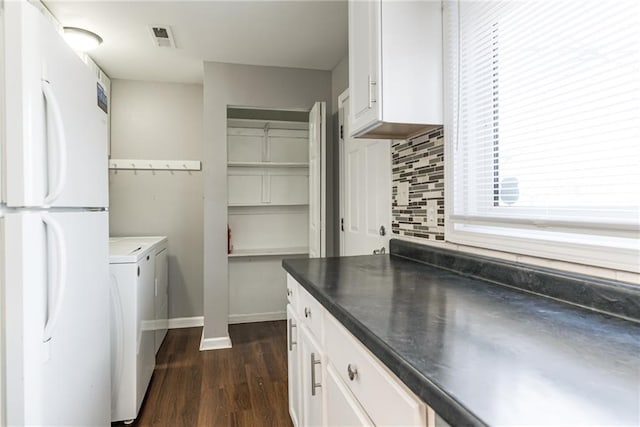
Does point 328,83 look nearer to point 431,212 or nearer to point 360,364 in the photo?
point 431,212

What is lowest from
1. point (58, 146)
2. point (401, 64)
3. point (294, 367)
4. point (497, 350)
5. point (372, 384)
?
point (294, 367)

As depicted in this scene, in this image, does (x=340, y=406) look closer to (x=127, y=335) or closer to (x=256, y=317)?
(x=127, y=335)

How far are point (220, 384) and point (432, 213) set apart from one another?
1.84m

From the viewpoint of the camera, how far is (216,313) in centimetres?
311

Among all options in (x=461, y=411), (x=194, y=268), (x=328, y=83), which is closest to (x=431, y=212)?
(x=461, y=411)

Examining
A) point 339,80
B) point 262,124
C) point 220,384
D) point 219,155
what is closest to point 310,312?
point 220,384

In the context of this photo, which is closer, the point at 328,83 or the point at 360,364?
the point at 360,364

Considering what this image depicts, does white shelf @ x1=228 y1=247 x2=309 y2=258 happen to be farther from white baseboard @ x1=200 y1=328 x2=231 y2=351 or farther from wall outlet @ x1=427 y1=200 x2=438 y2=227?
wall outlet @ x1=427 y1=200 x2=438 y2=227

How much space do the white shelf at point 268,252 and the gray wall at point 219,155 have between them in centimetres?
49

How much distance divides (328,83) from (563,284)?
273cm

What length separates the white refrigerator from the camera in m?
1.06

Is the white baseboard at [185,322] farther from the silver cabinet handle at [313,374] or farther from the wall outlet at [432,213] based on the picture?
the wall outlet at [432,213]

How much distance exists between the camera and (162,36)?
2.59 metres

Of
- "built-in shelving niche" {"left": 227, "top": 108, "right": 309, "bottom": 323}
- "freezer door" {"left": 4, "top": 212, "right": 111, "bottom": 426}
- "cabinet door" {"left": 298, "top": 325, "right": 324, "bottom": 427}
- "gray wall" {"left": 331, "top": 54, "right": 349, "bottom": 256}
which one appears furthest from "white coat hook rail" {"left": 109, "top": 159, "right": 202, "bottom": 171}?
"cabinet door" {"left": 298, "top": 325, "right": 324, "bottom": 427}
